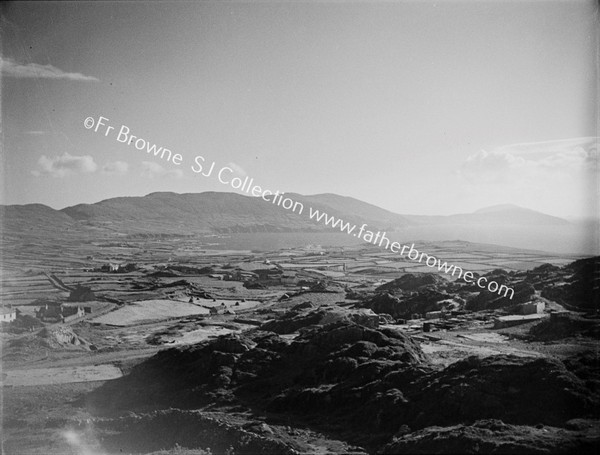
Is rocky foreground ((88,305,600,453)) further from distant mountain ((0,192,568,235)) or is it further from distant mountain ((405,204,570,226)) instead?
distant mountain ((0,192,568,235))

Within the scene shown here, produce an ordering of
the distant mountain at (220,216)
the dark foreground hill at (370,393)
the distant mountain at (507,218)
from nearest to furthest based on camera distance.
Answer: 1. the dark foreground hill at (370,393)
2. the distant mountain at (507,218)
3. the distant mountain at (220,216)

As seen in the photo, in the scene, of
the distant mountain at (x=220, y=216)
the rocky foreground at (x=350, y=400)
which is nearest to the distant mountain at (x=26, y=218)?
the rocky foreground at (x=350, y=400)

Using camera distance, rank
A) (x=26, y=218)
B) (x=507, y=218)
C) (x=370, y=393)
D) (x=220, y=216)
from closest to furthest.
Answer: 1. (x=370, y=393)
2. (x=26, y=218)
3. (x=507, y=218)
4. (x=220, y=216)

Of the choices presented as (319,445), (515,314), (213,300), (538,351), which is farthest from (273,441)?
(213,300)

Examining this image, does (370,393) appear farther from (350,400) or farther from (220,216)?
(220,216)

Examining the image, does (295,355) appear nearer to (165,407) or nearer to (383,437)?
(165,407)

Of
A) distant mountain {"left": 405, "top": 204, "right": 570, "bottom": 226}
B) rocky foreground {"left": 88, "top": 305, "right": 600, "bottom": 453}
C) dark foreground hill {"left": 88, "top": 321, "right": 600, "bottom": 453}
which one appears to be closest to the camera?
dark foreground hill {"left": 88, "top": 321, "right": 600, "bottom": 453}

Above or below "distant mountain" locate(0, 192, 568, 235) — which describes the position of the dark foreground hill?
below

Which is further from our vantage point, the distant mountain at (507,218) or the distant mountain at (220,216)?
the distant mountain at (220,216)

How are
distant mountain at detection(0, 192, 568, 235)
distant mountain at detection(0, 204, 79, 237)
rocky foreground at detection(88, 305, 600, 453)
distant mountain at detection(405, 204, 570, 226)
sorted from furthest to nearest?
distant mountain at detection(0, 192, 568, 235)
distant mountain at detection(405, 204, 570, 226)
distant mountain at detection(0, 204, 79, 237)
rocky foreground at detection(88, 305, 600, 453)

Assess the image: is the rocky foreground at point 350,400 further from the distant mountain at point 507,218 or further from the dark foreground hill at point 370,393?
the distant mountain at point 507,218

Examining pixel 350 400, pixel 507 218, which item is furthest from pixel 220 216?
pixel 350 400

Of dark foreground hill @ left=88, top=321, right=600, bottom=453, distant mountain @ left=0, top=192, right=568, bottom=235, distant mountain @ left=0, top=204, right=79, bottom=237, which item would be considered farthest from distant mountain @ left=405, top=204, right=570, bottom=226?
distant mountain @ left=0, top=204, right=79, bottom=237
